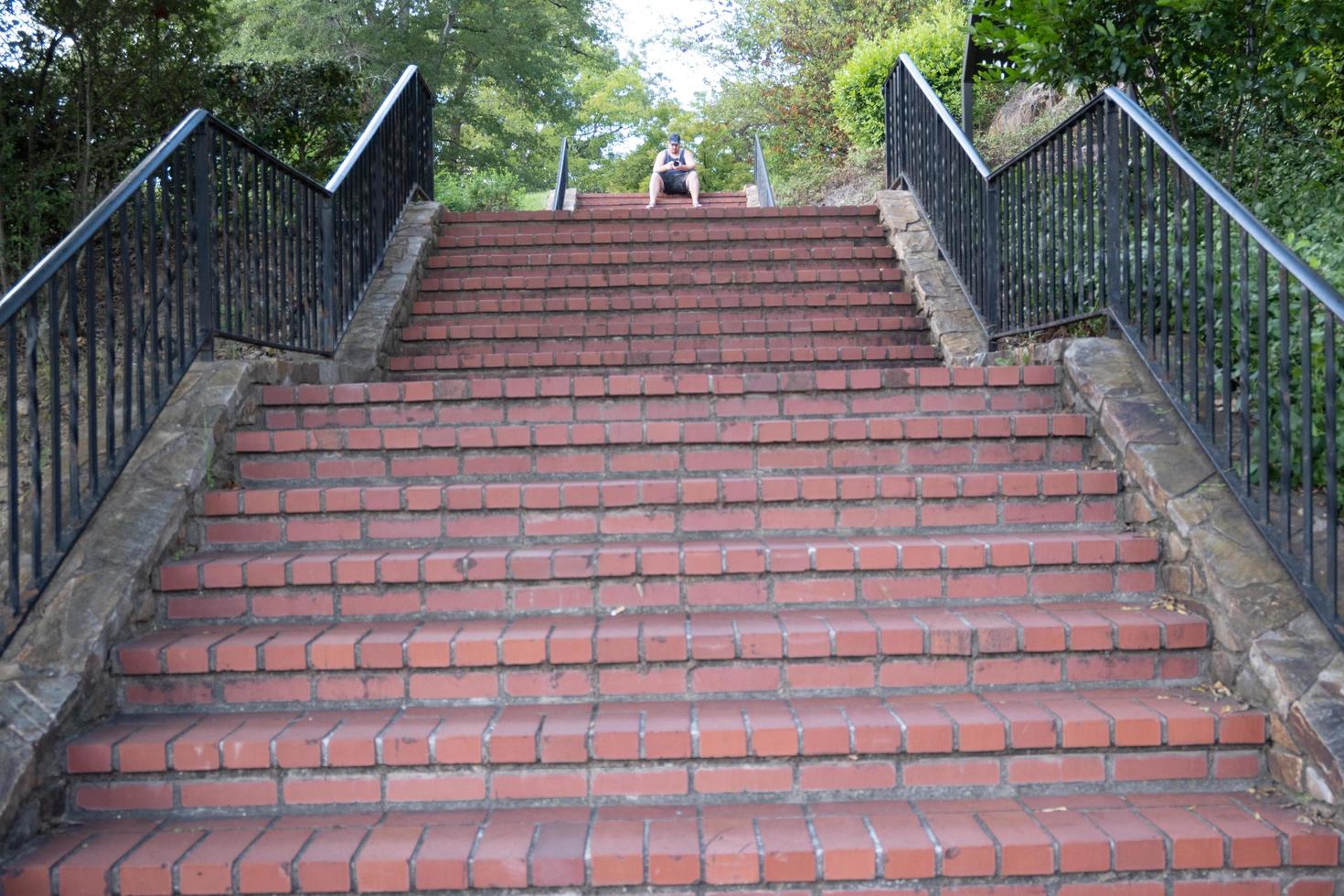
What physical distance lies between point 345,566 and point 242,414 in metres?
0.92

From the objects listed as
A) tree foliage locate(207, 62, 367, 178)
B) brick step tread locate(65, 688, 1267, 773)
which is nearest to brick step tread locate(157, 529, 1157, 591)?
brick step tread locate(65, 688, 1267, 773)

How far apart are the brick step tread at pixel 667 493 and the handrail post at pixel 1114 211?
743mm

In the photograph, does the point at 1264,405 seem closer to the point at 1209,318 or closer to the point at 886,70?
the point at 1209,318

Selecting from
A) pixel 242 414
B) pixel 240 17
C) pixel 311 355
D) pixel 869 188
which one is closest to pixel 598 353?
pixel 311 355

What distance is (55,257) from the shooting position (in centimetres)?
253

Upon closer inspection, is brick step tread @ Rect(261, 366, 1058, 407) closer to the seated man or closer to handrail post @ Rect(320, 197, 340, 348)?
handrail post @ Rect(320, 197, 340, 348)

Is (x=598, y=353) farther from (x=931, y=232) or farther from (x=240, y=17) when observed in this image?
(x=240, y=17)

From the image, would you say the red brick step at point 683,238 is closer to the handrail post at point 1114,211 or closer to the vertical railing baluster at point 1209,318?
the handrail post at point 1114,211

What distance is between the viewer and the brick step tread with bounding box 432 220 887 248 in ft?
18.5

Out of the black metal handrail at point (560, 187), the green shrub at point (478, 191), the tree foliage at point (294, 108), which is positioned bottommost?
the tree foliage at point (294, 108)

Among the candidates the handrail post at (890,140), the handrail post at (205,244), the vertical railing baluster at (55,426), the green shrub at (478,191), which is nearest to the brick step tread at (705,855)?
the vertical railing baluster at (55,426)

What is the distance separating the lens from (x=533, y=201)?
20719mm

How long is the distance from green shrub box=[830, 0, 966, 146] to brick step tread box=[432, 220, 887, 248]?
6.38 meters

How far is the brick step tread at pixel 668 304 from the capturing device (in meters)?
5.02
